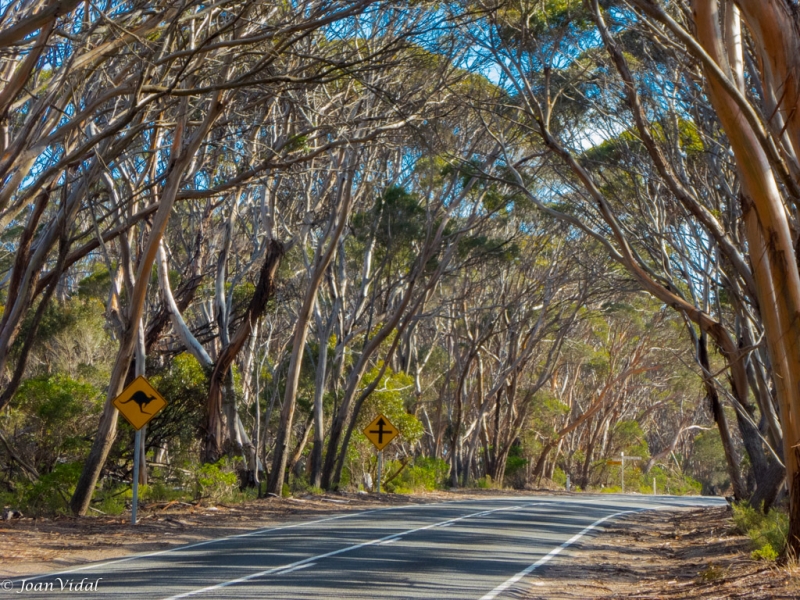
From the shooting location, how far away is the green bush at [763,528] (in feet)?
35.3

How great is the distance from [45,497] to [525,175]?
14.9 metres

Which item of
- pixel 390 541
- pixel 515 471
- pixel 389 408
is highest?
pixel 389 408

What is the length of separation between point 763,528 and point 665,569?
1866mm

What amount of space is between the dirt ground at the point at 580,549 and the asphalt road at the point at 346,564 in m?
0.49

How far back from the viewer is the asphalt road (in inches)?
350

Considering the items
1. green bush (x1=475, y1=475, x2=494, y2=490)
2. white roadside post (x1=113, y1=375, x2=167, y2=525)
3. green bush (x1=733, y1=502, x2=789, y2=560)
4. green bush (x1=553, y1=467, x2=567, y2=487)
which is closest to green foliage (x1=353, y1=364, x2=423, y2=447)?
green bush (x1=475, y1=475, x2=494, y2=490)

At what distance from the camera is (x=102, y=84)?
→ 16.3 meters

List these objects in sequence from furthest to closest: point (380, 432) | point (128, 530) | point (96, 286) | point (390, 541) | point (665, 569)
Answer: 1. point (96, 286)
2. point (380, 432)
3. point (128, 530)
4. point (390, 541)
5. point (665, 569)

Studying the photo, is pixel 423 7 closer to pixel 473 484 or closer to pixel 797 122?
pixel 797 122

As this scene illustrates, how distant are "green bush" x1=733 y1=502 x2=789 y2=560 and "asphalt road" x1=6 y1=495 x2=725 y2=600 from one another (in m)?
2.63

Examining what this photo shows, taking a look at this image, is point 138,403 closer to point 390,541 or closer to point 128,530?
point 128,530

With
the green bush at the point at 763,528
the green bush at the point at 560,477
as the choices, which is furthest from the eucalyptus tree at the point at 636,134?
the green bush at the point at 560,477

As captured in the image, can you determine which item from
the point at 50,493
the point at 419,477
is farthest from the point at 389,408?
the point at 50,493

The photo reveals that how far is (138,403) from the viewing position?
48.8 ft
